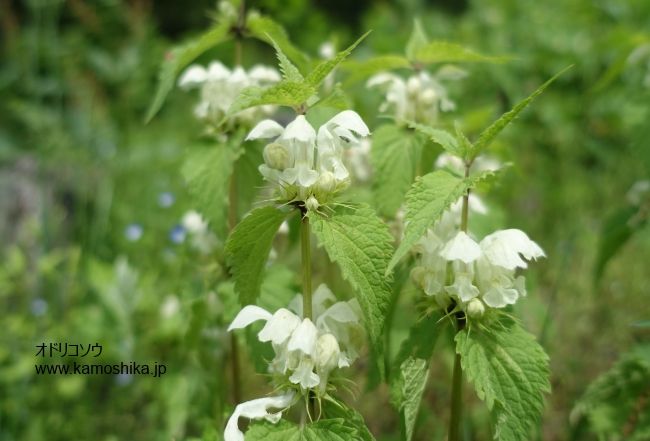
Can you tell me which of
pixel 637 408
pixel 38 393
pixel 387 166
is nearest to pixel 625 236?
pixel 637 408

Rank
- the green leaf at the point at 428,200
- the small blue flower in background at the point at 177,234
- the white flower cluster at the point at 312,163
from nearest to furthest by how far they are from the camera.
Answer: the green leaf at the point at 428,200, the white flower cluster at the point at 312,163, the small blue flower in background at the point at 177,234

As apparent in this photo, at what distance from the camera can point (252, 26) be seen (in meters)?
1.40

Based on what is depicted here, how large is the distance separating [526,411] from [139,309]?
1693mm

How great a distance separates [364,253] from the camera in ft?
3.27

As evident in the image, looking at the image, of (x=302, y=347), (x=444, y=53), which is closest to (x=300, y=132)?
(x=302, y=347)

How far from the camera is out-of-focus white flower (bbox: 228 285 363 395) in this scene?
3.15 ft

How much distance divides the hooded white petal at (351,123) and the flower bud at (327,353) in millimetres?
308

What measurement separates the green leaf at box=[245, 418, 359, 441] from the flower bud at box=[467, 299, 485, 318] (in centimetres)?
25

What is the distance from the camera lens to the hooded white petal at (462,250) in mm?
965

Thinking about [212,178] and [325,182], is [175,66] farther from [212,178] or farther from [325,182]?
[325,182]

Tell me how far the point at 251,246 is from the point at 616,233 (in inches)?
40.0

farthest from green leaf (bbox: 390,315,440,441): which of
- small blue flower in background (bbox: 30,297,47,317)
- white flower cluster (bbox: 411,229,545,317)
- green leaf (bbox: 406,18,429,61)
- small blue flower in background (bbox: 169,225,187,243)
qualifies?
small blue flower in background (bbox: 30,297,47,317)

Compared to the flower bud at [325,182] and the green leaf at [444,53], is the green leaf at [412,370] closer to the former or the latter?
the flower bud at [325,182]

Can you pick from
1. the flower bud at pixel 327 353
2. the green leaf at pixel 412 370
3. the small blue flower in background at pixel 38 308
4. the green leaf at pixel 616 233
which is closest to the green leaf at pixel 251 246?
the flower bud at pixel 327 353
